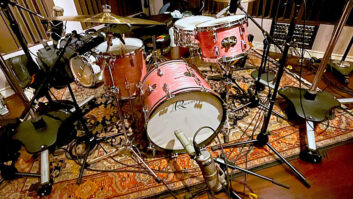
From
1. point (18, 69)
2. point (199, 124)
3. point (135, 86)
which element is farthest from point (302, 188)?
point (18, 69)

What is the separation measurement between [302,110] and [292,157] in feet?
1.63

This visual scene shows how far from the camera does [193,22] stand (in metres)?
2.28

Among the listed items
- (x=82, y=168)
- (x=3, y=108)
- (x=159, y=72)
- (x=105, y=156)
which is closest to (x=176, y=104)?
(x=159, y=72)

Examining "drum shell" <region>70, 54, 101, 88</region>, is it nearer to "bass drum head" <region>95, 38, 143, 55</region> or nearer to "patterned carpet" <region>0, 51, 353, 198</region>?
"bass drum head" <region>95, 38, 143, 55</region>

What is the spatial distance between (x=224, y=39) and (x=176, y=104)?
2.33 ft

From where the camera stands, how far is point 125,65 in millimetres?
1703

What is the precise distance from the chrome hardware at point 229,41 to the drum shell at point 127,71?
2.47 ft

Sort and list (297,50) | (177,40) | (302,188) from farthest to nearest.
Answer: (297,50) → (177,40) → (302,188)

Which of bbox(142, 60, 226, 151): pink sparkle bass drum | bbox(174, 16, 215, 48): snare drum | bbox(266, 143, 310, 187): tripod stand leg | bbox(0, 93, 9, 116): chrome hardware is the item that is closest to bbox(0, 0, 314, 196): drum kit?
bbox(142, 60, 226, 151): pink sparkle bass drum

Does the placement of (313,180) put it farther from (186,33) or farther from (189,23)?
(189,23)

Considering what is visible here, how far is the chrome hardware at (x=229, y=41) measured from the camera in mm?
1630

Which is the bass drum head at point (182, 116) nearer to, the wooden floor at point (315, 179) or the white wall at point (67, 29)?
the wooden floor at point (315, 179)

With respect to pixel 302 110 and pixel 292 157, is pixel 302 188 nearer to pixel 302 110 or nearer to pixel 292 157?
pixel 292 157

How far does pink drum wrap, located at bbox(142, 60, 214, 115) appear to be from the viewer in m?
1.42
